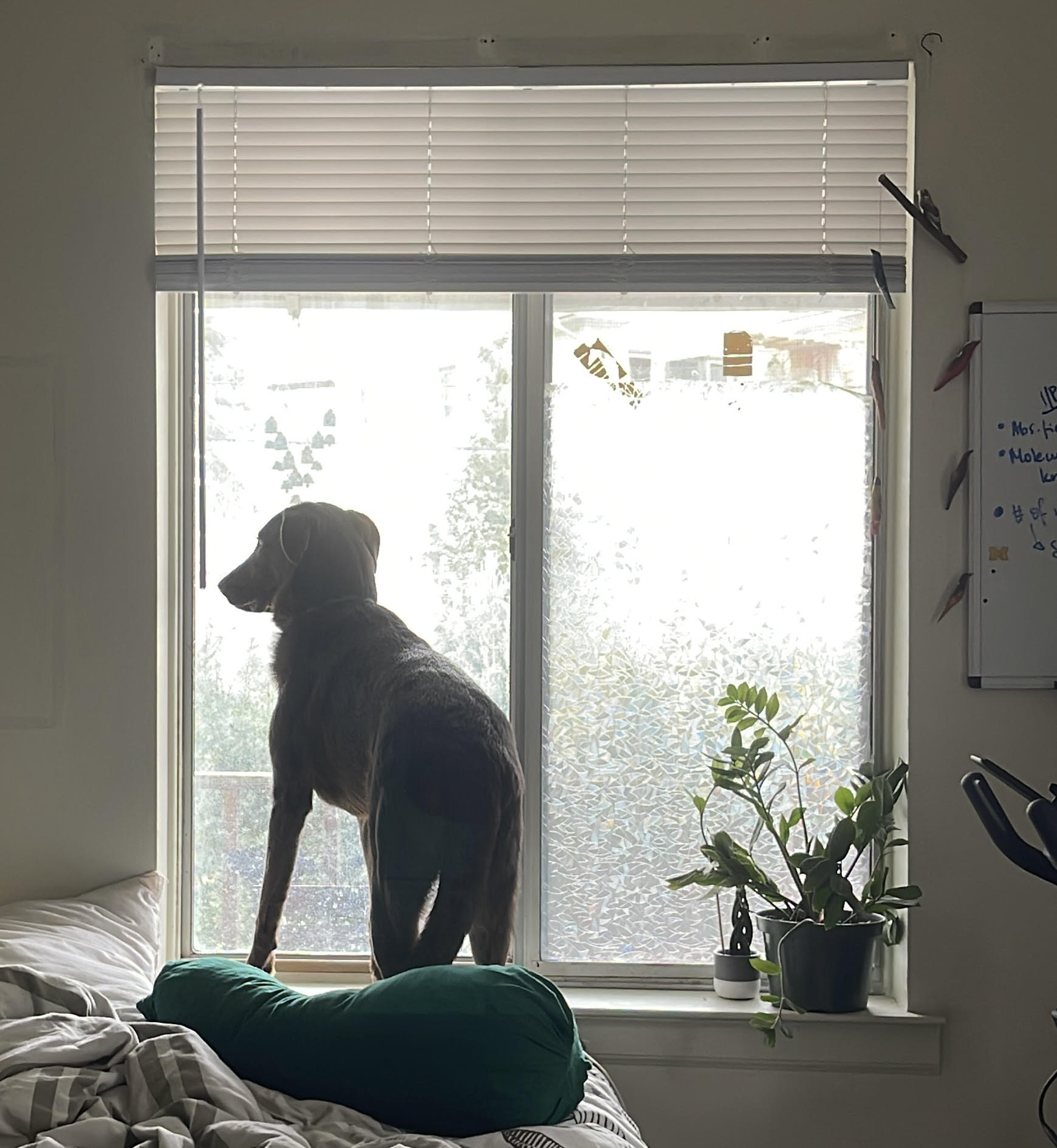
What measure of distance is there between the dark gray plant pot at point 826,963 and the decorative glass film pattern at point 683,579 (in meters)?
0.23

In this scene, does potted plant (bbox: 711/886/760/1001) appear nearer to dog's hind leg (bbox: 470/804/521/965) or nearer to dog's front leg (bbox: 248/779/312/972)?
dog's hind leg (bbox: 470/804/521/965)

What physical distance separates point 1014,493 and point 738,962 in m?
1.01

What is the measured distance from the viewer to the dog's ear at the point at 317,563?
220 centimetres

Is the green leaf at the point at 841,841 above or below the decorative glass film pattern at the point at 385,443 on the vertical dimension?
below

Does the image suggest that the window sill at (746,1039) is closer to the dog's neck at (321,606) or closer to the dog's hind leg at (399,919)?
the dog's hind leg at (399,919)

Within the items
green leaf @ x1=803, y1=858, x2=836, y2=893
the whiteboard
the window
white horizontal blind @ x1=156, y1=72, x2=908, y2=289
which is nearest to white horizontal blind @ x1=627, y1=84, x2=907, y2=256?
white horizontal blind @ x1=156, y1=72, x2=908, y2=289

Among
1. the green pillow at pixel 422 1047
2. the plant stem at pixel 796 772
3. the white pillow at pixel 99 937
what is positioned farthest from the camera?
the plant stem at pixel 796 772

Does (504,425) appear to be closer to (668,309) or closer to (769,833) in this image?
(668,309)

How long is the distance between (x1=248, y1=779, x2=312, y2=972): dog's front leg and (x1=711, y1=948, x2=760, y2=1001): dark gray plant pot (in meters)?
0.83

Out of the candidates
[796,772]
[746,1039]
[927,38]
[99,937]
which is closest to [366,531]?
[99,937]

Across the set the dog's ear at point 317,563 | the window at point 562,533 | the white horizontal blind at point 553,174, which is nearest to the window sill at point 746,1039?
the window at point 562,533

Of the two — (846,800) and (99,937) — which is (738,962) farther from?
(99,937)

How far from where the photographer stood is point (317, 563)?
221cm

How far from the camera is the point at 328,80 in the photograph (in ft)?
7.25
